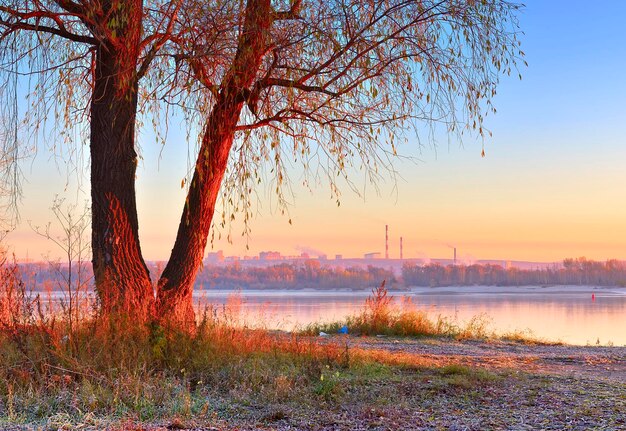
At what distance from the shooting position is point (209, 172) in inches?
346

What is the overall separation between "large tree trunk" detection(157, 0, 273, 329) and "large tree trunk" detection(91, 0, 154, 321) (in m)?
0.42

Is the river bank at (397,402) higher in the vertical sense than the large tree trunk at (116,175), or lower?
lower

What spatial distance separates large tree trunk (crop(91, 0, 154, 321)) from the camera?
26.8 feet

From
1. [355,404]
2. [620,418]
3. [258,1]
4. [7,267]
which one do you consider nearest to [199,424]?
[355,404]

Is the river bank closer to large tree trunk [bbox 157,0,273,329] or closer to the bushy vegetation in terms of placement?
large tree trunk [bbox 157,0,273,329]

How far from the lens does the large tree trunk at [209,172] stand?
26.3 feet

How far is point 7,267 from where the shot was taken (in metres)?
7.96

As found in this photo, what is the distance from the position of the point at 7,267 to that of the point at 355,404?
451cm

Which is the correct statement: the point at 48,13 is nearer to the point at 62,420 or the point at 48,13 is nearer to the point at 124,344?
the point at 124,344

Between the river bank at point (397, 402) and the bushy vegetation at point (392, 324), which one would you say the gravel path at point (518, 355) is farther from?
the bushy vegetation at point (392, 324)

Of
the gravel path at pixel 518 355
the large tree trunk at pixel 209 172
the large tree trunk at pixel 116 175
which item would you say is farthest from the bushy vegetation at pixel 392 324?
the large tree trunk at pixel 116 175

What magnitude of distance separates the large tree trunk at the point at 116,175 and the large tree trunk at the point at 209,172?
0.42 metres

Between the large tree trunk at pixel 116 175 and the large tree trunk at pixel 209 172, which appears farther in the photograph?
the large tree trunk at pixel 116 175

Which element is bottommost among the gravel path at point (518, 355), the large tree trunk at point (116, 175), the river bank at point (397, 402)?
the gravel path at point (518, 355)
